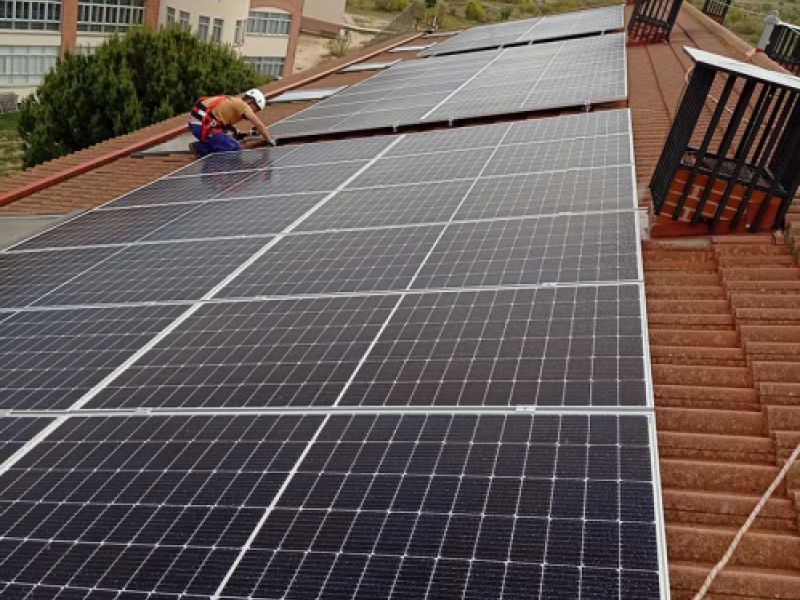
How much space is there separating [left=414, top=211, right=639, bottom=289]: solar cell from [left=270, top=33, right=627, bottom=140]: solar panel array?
643cm

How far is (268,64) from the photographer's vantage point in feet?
243

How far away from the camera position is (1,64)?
5509cm

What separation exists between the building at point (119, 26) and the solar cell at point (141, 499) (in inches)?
1917

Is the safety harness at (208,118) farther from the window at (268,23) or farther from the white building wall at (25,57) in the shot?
the window at (268,23)

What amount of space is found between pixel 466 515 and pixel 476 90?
48.7 feet

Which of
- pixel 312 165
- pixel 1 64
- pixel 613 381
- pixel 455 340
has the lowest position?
pixel 1 64

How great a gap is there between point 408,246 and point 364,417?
3488 millimetres

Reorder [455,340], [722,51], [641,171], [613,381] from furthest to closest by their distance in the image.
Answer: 1. [722,51]
2. [641,171]
3. [455,340]
4. [613,381]

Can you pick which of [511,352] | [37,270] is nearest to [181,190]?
[37,270]

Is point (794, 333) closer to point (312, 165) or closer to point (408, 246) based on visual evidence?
point (408, 246)

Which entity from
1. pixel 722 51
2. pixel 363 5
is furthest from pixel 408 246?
pixel 363 5

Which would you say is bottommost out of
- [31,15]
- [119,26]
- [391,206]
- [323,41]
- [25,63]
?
[25,63]

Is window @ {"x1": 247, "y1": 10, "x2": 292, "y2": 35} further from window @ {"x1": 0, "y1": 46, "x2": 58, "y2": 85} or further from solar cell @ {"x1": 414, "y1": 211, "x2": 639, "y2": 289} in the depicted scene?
solar cell @ {"x1": 414, "y1": 211, "x2": 639, "y2": 289}

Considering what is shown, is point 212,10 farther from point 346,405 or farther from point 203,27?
point 346,405
